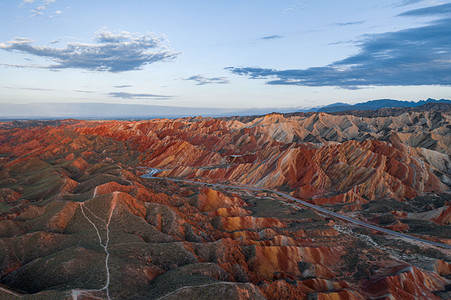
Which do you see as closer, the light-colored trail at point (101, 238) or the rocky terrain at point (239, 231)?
the light-colored trail at point (101, 238)

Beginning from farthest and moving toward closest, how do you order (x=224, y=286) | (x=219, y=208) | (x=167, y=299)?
(x=219, y=208) < (x=224, y=286) < (x=167, y=299)

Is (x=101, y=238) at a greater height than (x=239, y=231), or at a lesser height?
greater

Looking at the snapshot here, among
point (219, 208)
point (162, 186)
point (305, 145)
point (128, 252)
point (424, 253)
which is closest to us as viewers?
point (128, 252)

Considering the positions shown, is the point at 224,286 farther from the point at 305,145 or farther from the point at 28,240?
the point at 305,145

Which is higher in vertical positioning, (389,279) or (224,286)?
(224,286)

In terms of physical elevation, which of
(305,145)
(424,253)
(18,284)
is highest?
(305,145)

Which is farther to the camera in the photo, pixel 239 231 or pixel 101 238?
pixel 239 231

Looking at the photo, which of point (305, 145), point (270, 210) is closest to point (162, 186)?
point (270, 210)

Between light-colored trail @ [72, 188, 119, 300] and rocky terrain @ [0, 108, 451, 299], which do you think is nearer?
light-colored trail @ [72, 188, 119, 300]
